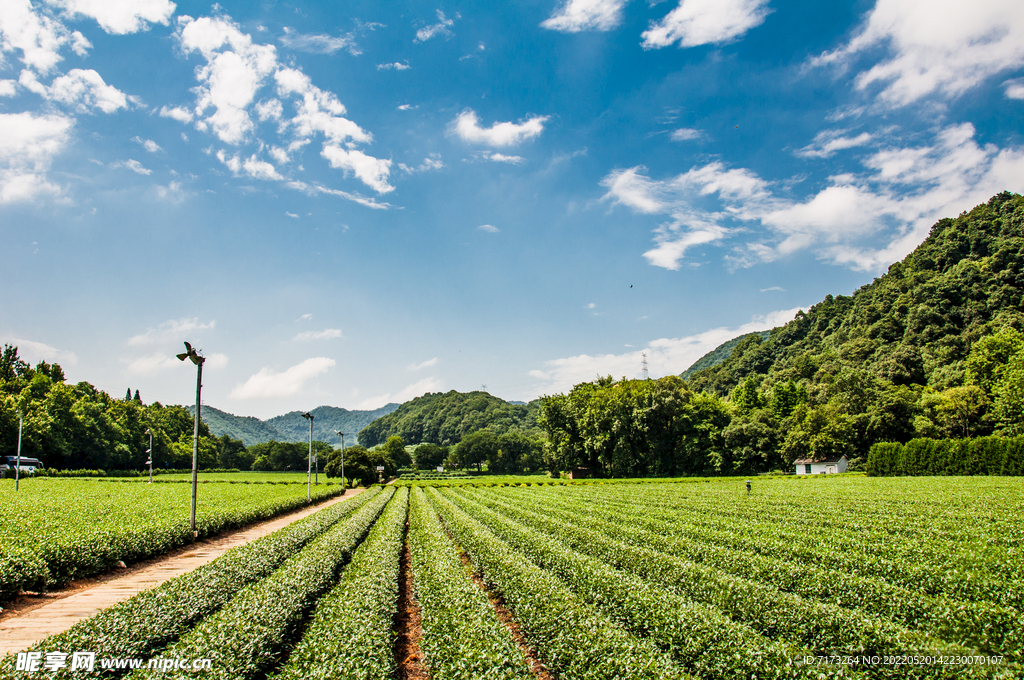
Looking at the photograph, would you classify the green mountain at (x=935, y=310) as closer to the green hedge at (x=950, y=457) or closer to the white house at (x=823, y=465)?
the white house at (x=823, y=465)

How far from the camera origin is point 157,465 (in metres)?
115

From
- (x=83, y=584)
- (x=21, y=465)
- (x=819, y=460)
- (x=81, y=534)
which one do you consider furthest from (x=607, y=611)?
(x=21, y=465)

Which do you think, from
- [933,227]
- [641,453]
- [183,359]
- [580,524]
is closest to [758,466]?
[641,453]

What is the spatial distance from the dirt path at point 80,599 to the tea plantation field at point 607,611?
2645 mm

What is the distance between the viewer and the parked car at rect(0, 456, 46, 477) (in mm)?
63000

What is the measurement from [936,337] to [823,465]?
50.2 metres

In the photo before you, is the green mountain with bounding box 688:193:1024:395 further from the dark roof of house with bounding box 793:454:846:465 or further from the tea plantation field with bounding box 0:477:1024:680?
the tea plantation field with bounding box 0:477:1024:680

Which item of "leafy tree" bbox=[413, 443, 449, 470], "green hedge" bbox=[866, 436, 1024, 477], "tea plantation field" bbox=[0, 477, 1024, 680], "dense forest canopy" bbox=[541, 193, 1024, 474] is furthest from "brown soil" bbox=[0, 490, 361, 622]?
"leafy tree" bbox=[413, 443, 449, 470]

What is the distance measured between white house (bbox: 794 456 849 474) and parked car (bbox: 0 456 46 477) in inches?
4310

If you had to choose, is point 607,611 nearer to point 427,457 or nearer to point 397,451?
point 427,457

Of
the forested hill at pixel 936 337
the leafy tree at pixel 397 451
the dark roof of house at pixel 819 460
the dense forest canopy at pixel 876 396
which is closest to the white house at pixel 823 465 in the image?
the dark roof of house at pixel 819 460

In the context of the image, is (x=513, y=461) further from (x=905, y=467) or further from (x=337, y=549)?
(x=337, y=549)

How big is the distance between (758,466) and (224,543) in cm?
7644

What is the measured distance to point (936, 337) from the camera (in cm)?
9512
